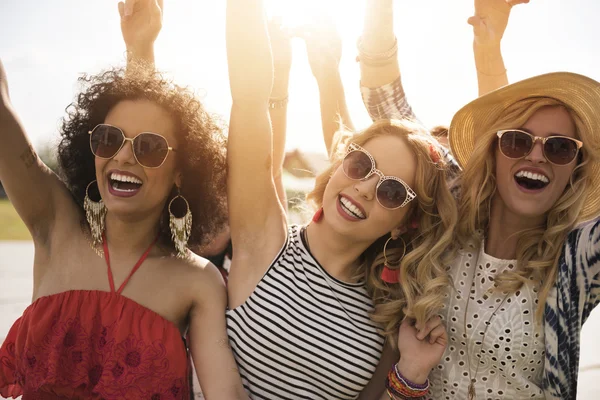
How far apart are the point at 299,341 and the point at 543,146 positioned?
1199 mm

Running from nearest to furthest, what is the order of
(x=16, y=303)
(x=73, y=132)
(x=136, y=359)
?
(x=136, y=359) → (x=73, y=132) → (x=16, y=303)

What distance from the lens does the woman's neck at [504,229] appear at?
227 centimetres

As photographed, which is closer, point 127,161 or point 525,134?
point 127,161

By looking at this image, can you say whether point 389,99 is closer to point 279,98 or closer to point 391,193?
point 279,98

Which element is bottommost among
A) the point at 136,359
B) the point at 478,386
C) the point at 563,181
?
the point at 478,386

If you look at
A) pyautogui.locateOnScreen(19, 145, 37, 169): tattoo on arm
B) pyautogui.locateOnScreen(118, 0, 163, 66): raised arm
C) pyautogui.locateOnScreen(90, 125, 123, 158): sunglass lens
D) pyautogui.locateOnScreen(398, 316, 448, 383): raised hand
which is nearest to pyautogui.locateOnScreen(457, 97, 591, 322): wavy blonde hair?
pyautogui.locateOnScreen(398, 316, 448, 383): raised hand

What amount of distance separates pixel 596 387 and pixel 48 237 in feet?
13.6

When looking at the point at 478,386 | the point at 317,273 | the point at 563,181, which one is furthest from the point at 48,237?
the point at 563,181

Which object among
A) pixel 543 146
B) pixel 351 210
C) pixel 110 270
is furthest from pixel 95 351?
pixel 543 146

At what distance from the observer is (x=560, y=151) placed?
6.89 ft

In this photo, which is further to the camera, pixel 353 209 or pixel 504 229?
pixel 504 229

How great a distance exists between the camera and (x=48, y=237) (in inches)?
85.7

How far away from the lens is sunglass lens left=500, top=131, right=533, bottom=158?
7.00 feet

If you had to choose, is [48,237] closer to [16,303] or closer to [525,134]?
[525,134]
